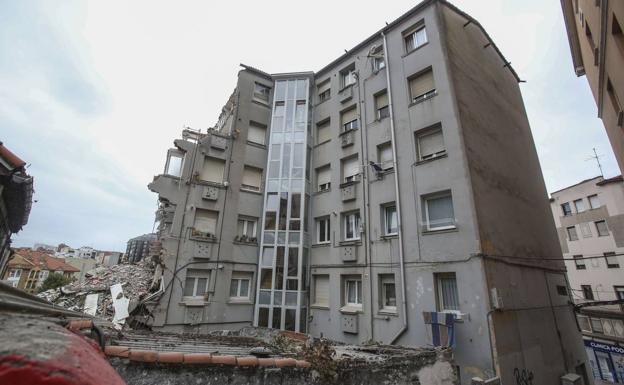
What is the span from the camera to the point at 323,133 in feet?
58.2

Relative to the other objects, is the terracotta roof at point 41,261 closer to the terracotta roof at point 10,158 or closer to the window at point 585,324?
the terracotta roof at point 10,158

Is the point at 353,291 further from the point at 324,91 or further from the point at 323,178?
the point at 324,91

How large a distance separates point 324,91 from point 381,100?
4868 millimetres

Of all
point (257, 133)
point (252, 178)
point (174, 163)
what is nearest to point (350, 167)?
point (252, 178)

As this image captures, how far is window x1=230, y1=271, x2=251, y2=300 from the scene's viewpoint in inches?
568

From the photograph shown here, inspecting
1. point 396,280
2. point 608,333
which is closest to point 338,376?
point 396,280

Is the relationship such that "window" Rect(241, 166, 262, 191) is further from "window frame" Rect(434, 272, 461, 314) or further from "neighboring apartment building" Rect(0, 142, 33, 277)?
"window frame" Rect(434, 272, 461, 314)

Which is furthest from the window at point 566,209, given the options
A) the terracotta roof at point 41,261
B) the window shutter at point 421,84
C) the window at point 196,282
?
the terracotta roof at point 41,261

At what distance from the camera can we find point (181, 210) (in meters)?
14.1

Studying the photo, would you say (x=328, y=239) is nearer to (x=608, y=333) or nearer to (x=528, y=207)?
(x=528, y=207)

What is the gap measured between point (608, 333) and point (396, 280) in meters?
25.0

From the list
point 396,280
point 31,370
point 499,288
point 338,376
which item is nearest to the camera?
point 31,370

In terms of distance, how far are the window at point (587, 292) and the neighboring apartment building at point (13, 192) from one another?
3890 centimetres

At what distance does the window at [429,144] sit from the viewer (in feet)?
40.1
